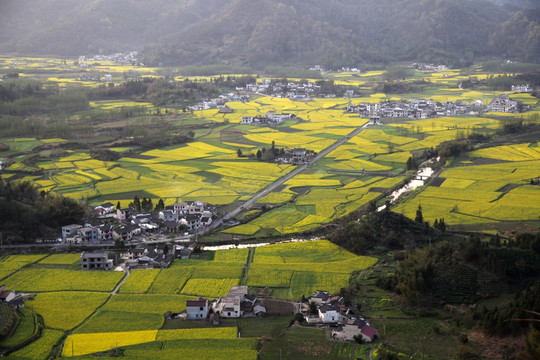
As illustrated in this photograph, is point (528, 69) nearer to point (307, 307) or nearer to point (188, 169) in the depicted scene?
point (188, 169)

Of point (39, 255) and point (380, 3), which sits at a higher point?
point (380, 3)

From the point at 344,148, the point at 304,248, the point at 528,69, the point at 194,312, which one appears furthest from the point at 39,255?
the point at 528,69

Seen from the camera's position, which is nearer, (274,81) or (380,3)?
(274,81)

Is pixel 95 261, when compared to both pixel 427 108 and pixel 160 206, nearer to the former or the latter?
pixel 160 206

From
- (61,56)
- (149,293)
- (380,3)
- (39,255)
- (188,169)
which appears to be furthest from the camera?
(380,3)

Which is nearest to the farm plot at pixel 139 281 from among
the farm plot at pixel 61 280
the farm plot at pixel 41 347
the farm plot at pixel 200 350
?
the farm plot at pixel 61 280

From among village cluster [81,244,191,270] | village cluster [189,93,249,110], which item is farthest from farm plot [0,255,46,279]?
village cluster [189,93,249,110]

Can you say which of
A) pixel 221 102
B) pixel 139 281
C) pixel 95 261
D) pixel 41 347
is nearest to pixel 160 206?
pixel 95 261
